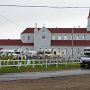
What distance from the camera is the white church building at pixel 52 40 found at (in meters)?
134

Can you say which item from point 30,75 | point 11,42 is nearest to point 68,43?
point 11,42

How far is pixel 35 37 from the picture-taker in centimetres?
13862

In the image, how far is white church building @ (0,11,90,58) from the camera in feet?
441

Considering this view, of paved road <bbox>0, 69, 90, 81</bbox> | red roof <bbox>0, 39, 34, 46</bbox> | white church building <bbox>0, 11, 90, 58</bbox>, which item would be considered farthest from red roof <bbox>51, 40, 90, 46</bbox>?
paved road <bbox>0, 69, 90, 81</bbox>

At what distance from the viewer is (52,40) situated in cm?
14050

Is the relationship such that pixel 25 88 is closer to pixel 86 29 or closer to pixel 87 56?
pixel 87 56

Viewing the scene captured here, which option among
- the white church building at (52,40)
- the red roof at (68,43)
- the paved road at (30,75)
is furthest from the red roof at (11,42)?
the paved road at (30,75)

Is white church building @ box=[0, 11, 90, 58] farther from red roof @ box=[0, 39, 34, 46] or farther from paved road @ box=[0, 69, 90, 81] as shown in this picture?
paved road @ box=[0, 69, 90, 81]

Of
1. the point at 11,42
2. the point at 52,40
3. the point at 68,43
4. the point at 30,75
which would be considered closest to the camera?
the point at 30,75

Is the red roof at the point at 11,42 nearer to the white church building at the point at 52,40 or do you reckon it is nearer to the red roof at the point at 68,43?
the white church building at the point at 52,40

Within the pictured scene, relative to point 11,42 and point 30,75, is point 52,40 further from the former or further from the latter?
point 30,75

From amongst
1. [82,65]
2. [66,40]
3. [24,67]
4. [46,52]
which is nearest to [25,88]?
[24,67]

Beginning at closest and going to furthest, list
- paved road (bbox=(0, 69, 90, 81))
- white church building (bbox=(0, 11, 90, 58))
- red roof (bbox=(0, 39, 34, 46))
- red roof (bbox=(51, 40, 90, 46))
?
1. paved road (bbox=(0, 69, 90, 81))
2. white church building (bbox=(0, 11, 90, 58))
3. red roof (bbox=(51, 40, 90, 46))
4. red roof (bbox=(0, 39, 34, 46))

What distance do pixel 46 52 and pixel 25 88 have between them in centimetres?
7301
